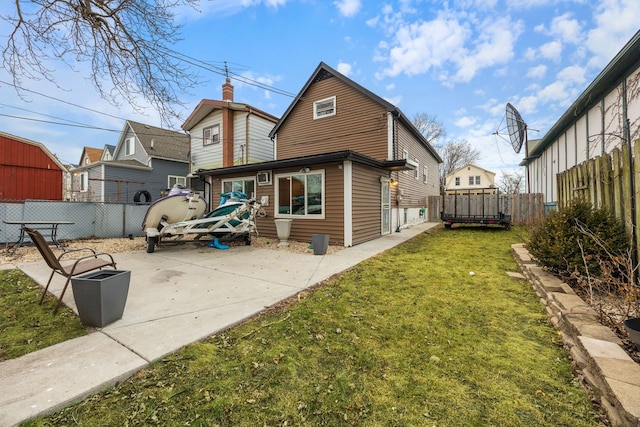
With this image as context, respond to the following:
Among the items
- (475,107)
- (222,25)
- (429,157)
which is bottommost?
(429,157)

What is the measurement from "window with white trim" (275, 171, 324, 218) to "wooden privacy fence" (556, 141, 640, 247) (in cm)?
584

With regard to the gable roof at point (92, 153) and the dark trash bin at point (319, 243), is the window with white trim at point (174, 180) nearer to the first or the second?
the gable roof at point (92, 153)

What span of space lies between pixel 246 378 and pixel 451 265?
4.87 m

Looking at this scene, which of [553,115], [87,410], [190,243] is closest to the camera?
[87,410]

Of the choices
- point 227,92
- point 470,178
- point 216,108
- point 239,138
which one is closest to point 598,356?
point 239,138

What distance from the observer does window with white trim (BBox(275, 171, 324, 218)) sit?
842 centimetres

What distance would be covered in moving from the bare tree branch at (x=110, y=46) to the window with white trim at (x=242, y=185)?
461cm

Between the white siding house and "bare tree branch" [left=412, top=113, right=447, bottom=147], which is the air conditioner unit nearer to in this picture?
the white siding house

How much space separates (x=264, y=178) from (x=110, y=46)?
5319 mm

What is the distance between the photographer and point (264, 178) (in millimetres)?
9516

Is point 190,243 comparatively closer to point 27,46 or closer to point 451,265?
point 27,46

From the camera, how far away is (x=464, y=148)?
37281mm

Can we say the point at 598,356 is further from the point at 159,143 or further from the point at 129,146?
the point at 129,146

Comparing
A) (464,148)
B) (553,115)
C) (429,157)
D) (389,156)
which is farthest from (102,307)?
(464,148)
